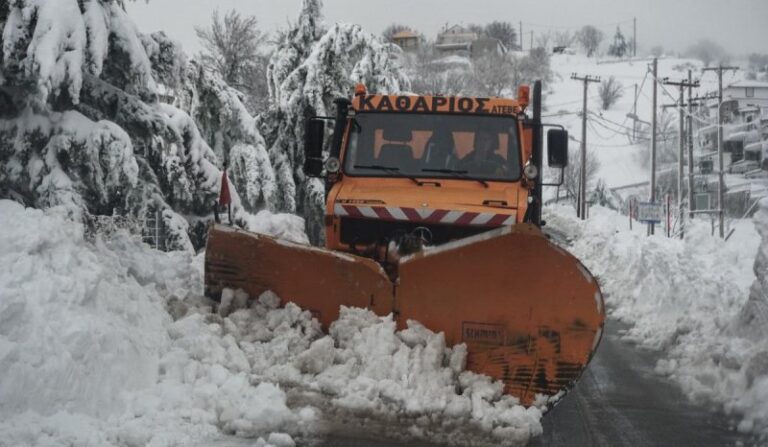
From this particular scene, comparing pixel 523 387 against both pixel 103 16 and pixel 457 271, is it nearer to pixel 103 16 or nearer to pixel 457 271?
pixel 457 271

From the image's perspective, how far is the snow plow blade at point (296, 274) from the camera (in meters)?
5.35

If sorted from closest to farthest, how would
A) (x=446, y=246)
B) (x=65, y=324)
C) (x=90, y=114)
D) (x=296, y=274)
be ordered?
(x=65, y=324) < (x=446, y=246) < (x=296, y=274) < (x=90, y=114)

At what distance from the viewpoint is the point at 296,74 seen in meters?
14.6

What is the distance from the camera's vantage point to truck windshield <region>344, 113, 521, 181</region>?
690 centimetres

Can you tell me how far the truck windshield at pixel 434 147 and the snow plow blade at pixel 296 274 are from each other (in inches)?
59.3

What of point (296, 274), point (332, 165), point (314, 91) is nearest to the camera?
point (296, 274)

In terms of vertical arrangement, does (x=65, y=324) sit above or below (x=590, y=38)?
below

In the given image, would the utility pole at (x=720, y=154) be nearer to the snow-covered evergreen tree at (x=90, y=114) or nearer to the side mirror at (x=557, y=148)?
the side mirror at (x=557, y=148)

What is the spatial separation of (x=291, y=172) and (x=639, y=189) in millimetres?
59083

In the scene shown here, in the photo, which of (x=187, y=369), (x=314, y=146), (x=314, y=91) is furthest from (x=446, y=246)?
(x=314, y=91)

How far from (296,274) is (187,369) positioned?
3.87 ft

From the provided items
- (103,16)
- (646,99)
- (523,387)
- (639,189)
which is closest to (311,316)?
(523,387)

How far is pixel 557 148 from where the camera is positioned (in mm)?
7031

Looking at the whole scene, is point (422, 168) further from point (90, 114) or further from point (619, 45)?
point (619, 45)
